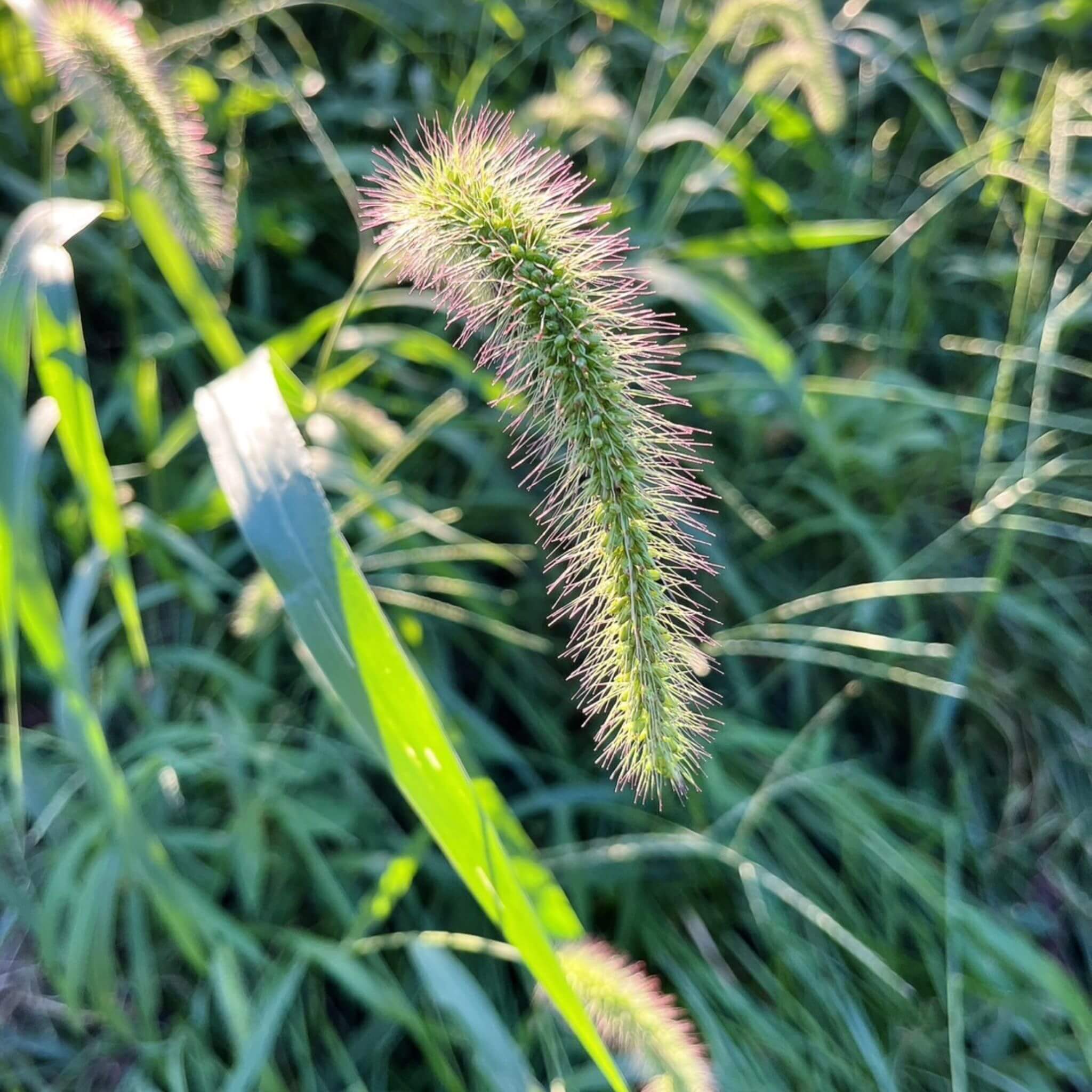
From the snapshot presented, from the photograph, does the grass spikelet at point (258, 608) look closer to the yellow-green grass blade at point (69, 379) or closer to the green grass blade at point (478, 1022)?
the yellow-green grass blade at point (69, 379)

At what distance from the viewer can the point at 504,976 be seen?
5.28 ft

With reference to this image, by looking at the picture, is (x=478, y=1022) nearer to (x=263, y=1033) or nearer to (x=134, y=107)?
(x=263, y=1033)

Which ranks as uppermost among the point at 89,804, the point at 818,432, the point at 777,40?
the point at 777,40

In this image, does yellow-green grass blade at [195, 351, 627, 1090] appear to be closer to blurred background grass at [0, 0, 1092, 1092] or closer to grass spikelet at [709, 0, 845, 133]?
blurred background grass at [0, 0, 1092, 1092]

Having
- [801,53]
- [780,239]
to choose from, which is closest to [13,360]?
[780,239]

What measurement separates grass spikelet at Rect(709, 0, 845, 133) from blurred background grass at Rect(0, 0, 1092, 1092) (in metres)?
0.03

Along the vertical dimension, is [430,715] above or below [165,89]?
below

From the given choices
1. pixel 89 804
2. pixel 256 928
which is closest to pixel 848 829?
pixel 256 928

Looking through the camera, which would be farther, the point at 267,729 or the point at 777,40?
the point at 777,40

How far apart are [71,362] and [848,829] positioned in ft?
4.82

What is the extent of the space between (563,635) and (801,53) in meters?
1.27

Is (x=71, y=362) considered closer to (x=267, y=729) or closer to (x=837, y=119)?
(x=267, y=729)

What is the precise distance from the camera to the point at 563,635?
1948 millimetres

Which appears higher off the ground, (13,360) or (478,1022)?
(13,360)
